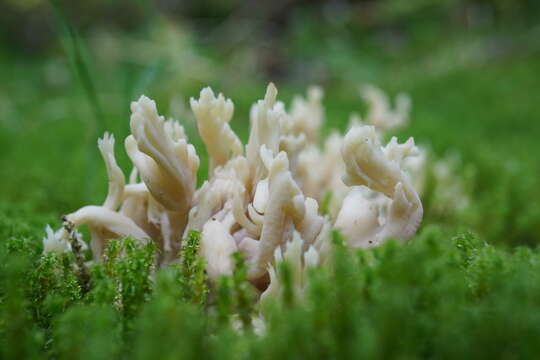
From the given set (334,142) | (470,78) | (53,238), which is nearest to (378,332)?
(53,238)

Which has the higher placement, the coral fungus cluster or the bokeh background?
the bokeh background

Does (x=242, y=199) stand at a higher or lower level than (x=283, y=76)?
lower

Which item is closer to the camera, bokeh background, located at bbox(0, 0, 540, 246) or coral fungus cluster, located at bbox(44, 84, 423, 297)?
coral fungus cluster, located at bbox(44, 84, 423, 297)

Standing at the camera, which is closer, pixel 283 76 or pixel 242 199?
pixel 242 199
